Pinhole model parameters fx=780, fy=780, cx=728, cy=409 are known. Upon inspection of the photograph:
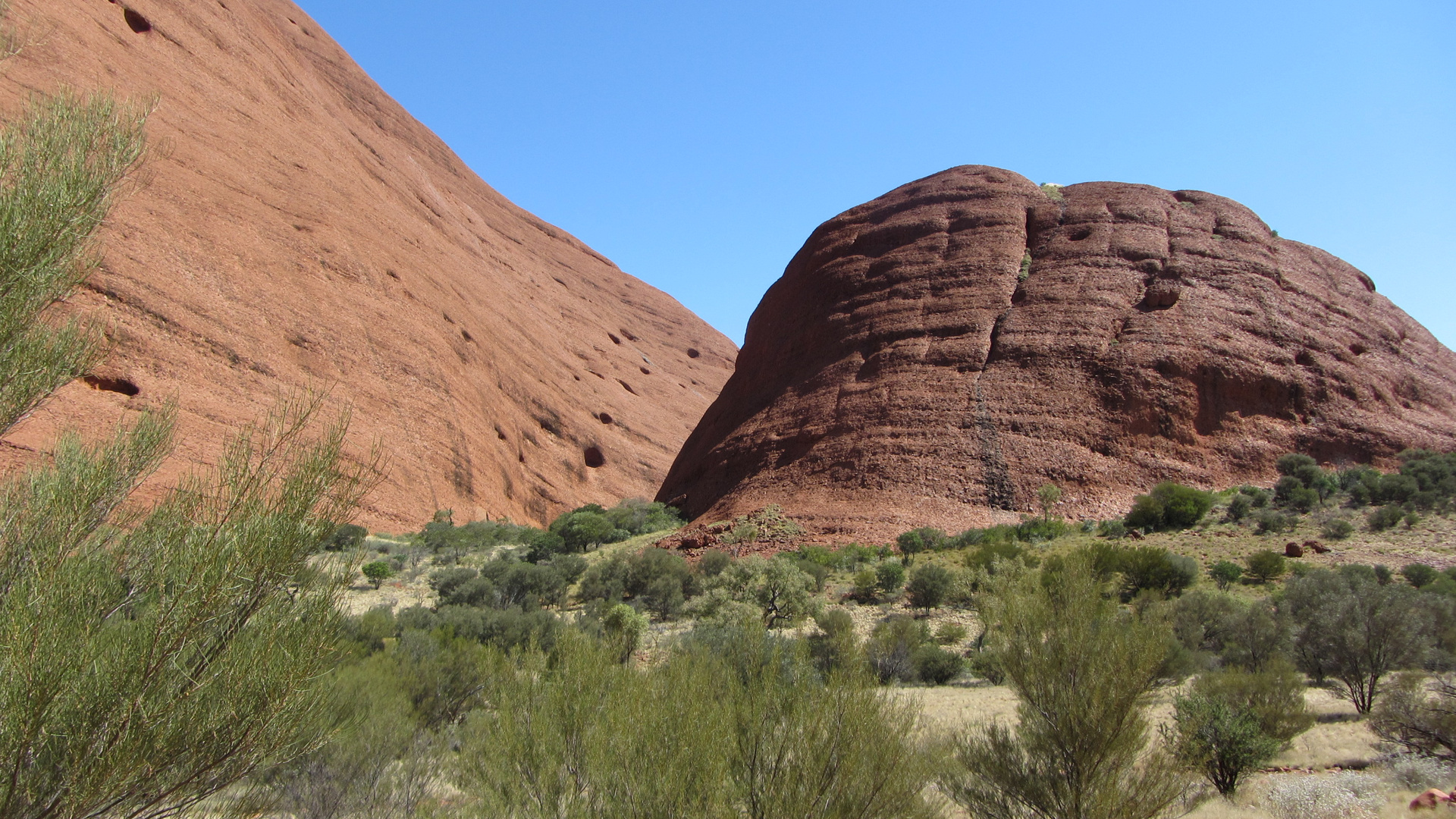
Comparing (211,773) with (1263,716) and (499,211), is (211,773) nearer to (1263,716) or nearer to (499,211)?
(1263,716)

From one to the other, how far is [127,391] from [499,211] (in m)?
46.4

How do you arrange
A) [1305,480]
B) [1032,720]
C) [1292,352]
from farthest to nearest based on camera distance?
1. [1292,352]
2. [1305,480]
3. [1032,720]

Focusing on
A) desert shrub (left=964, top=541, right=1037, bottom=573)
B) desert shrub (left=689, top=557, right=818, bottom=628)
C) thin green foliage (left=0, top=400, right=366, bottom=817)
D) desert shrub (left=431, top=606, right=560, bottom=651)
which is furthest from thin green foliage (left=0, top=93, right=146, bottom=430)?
desert shrub (left=964, top=541, right=1037, bottom=573)

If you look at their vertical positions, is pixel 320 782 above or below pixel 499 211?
below

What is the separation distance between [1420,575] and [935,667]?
9.78 meters

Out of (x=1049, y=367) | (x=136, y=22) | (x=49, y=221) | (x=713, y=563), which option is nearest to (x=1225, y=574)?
(x=713, y=563)

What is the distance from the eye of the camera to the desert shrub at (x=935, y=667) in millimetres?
10508

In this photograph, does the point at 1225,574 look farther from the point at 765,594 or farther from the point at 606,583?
the point at 606,583

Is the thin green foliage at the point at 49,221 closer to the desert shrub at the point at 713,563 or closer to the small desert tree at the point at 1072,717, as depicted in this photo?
the small desert tree at the point at 1072,717

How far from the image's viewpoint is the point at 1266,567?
49.0 ft

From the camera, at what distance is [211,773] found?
2.79 meters

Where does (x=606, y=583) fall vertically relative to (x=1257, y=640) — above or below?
below

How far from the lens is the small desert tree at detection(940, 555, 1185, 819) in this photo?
4.52 m

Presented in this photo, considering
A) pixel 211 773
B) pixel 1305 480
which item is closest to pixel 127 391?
pixel 211 773
